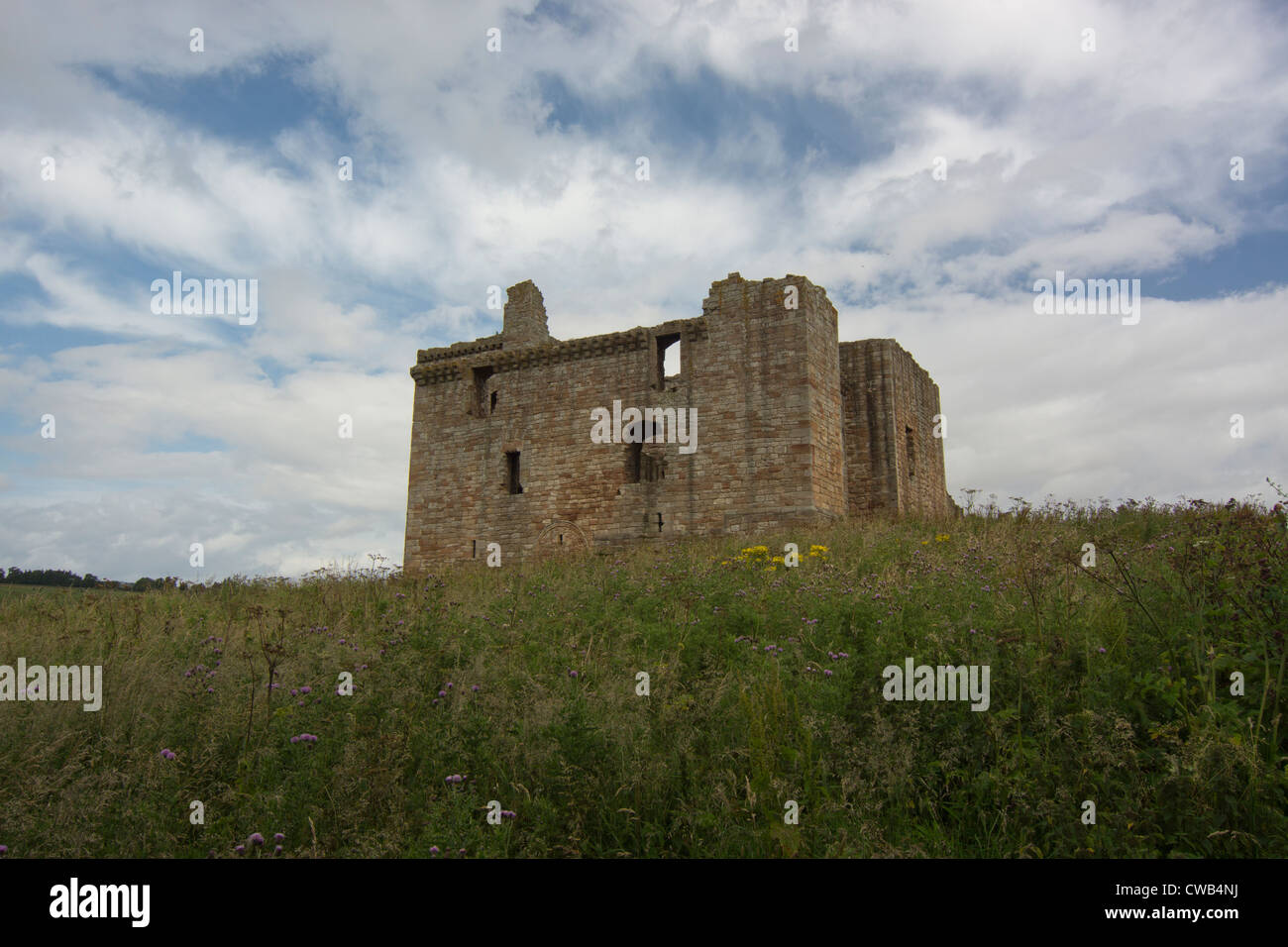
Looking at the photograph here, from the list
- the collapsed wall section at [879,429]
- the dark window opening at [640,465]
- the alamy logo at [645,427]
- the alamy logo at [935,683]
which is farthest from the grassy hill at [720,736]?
the collapsed wall section at [879,429]

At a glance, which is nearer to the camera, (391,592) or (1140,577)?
(1140,577)

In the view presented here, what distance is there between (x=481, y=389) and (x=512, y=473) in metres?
2.92

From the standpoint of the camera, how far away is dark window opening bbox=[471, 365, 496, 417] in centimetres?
2112

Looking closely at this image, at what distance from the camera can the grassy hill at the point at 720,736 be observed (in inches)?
145

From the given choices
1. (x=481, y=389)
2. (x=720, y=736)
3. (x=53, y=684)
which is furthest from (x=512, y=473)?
(x=720, y=736)

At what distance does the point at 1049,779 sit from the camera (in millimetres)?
3955

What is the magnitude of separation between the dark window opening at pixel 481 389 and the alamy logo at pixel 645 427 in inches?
152

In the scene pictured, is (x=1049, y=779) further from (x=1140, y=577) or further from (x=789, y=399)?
(x=789, y=399)

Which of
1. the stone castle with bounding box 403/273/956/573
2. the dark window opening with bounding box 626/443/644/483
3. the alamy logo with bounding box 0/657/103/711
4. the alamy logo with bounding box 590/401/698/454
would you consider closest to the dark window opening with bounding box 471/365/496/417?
the stone castle with bounding box 403/273/956/573

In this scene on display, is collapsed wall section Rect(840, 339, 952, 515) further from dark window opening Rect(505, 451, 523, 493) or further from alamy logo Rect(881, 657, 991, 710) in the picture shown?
alamy logo Rect(881, 657, 991, 710)
